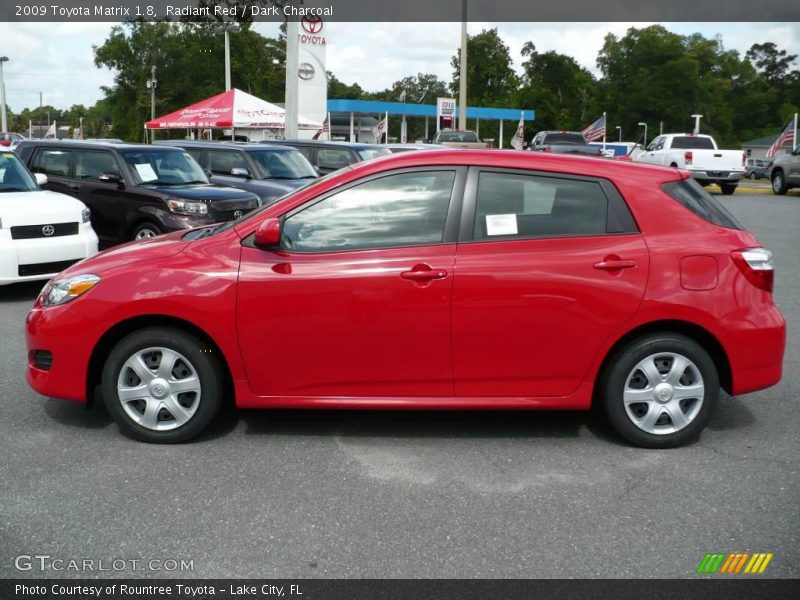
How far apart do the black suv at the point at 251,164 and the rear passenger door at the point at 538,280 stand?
10285 millimetres

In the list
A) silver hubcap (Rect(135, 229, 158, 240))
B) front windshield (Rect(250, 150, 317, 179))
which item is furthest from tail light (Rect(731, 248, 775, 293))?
front windshield (Rect(250, 150, 317, 179))

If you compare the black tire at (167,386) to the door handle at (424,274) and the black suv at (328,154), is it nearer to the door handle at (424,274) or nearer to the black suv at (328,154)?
the door handle at (424,274)

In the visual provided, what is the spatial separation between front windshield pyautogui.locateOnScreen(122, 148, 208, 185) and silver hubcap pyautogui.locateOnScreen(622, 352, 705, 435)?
8.89 metres

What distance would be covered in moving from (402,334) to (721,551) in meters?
1.93

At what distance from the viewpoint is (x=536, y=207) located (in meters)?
4.87

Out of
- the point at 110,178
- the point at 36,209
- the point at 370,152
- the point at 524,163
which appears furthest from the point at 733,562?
the point at 370,152

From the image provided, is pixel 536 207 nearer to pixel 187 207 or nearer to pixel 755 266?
pixel 755 266

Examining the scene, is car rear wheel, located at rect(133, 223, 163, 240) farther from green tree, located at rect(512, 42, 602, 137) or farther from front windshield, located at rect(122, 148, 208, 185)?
green tree, located at rect(512, 42, 602, 137)

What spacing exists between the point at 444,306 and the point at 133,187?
8.29 metres

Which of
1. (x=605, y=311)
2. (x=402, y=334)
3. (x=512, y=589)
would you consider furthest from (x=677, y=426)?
(x=512, y=589)

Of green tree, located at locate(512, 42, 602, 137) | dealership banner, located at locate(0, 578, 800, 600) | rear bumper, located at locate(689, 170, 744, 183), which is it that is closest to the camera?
dealership banner, located at locate(0, 578, 800, 600)

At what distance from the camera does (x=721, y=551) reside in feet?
12.0

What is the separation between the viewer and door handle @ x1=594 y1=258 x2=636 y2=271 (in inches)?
186
